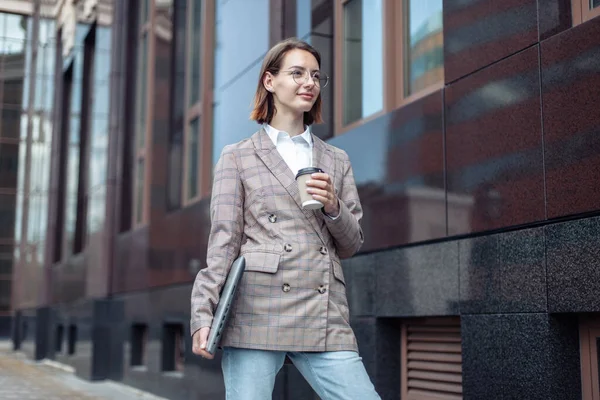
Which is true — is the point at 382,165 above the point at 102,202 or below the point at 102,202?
below

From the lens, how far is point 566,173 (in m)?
4.39

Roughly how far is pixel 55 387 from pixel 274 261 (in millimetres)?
12372

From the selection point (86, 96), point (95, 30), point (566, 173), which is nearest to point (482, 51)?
point (566, 173)

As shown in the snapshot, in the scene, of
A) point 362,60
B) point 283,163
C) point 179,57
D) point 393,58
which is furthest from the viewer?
point 179,57

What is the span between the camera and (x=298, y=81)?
3209 mm

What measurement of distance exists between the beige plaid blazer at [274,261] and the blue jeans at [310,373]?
4cm

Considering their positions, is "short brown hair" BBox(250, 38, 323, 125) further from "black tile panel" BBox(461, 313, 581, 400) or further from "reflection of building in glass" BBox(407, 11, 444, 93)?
"reflection of building in glass" BBox(407, 11, 444, 93)

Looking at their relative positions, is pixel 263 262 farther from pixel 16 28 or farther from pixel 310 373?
pixel 16 28

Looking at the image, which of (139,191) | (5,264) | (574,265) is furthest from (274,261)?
(5,264)

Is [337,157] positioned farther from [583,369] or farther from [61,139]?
[61,139]

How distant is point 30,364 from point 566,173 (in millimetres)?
19805

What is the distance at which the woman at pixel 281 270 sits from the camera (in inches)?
117

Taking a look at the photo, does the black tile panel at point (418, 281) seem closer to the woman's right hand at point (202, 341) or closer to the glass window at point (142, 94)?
the woman's right hand at point (202, 341)

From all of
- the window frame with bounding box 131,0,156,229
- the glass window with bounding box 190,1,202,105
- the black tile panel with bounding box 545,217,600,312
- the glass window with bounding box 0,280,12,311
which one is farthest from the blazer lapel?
the glass window with bounding box 0,280,12,311
